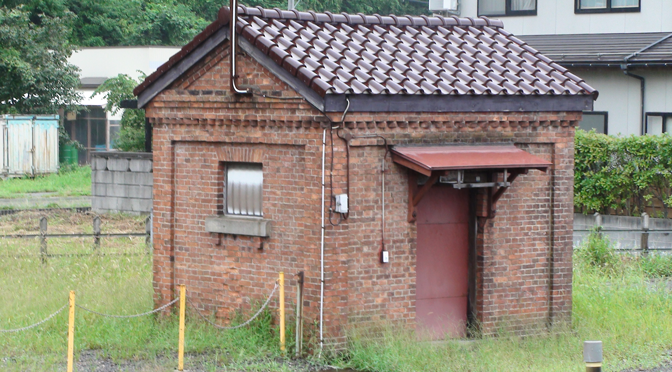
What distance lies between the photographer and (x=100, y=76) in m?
40.4

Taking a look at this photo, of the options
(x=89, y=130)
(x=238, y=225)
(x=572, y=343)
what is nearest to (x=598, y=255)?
(x=572, y=343)

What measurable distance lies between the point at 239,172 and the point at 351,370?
3.06 metres

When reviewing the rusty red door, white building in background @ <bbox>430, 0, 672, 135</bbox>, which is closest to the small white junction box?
the rusty red door

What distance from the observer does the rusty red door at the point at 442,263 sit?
12.2m

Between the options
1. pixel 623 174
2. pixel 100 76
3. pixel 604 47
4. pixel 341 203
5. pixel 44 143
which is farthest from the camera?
pixel 100 76

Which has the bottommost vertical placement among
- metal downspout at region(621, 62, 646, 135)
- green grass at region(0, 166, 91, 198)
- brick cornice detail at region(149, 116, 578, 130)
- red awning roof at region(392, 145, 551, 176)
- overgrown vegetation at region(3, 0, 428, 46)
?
green grass at region(0, 166, 91, 198)

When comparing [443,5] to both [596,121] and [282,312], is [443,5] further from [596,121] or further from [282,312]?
[282,312]

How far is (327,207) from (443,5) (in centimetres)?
1693

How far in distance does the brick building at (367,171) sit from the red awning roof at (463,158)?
0.03m

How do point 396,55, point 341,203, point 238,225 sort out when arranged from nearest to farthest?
point 341,203 → point 238,225 → point 396,55

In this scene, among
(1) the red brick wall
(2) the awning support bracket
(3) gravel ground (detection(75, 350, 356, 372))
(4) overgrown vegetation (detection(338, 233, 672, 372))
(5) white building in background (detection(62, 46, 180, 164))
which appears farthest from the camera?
(5) white building in background (detection(62, 46, 180, 164))

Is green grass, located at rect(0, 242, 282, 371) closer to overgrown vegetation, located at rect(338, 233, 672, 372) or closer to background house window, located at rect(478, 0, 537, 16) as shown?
overgrown vegetation, located at rect(338, 233, 672, 372)

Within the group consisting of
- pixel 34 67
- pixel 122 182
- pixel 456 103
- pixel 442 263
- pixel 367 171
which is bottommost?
pixel 442 263

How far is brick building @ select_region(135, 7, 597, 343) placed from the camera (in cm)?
1119
